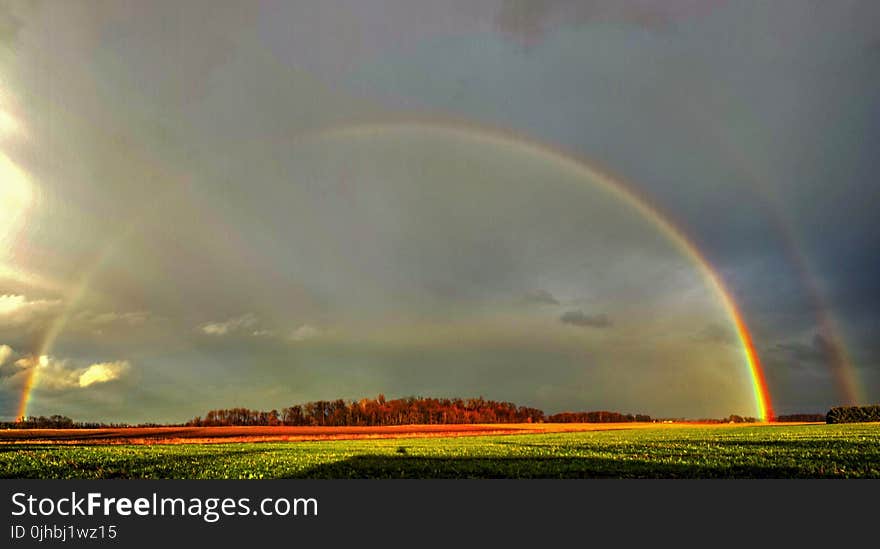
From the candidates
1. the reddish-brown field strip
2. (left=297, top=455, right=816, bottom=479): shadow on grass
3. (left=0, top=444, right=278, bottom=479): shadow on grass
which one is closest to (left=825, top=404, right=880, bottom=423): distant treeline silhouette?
the reddish-brown field strip

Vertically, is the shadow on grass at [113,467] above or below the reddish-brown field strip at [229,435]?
above

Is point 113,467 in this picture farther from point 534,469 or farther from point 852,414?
point 852,414

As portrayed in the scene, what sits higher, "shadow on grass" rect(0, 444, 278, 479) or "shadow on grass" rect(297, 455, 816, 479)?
"shadow on grass" rect(0, 444, 278, 479)

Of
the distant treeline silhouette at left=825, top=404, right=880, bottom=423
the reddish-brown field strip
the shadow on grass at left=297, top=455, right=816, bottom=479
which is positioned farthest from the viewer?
the distant treeline silhouette at left=825, top=404, right=880, bottom=423

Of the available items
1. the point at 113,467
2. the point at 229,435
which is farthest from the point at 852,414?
the point at 113,467

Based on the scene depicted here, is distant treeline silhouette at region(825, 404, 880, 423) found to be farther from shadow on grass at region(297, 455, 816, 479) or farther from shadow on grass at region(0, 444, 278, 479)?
shadow on grass at region(0, 444, 278, 479)

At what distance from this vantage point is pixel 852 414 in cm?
13075

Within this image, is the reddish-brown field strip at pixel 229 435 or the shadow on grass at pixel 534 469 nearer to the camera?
the shadow on grass at pixel 534 469

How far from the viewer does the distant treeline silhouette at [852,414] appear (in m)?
130

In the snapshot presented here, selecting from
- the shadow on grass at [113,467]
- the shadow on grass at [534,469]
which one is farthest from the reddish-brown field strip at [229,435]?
the shadow on grass at [534,469]

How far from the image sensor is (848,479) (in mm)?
27078

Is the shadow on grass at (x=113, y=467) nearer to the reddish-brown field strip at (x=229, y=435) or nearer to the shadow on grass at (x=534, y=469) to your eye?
the shadow on grass at (x=534, y=469)

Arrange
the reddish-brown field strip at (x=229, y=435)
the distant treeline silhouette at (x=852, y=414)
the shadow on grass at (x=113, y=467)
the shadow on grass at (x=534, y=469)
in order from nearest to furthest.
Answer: the shadow on grass at (x=534, y=469) → the shadow on grass at (x=113, y=467) → the reddish-brown field strip at (x=229, y=435) → the distant treeline silhouette at (x=852, y=414)

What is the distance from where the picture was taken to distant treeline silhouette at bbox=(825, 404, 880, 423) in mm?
129750
